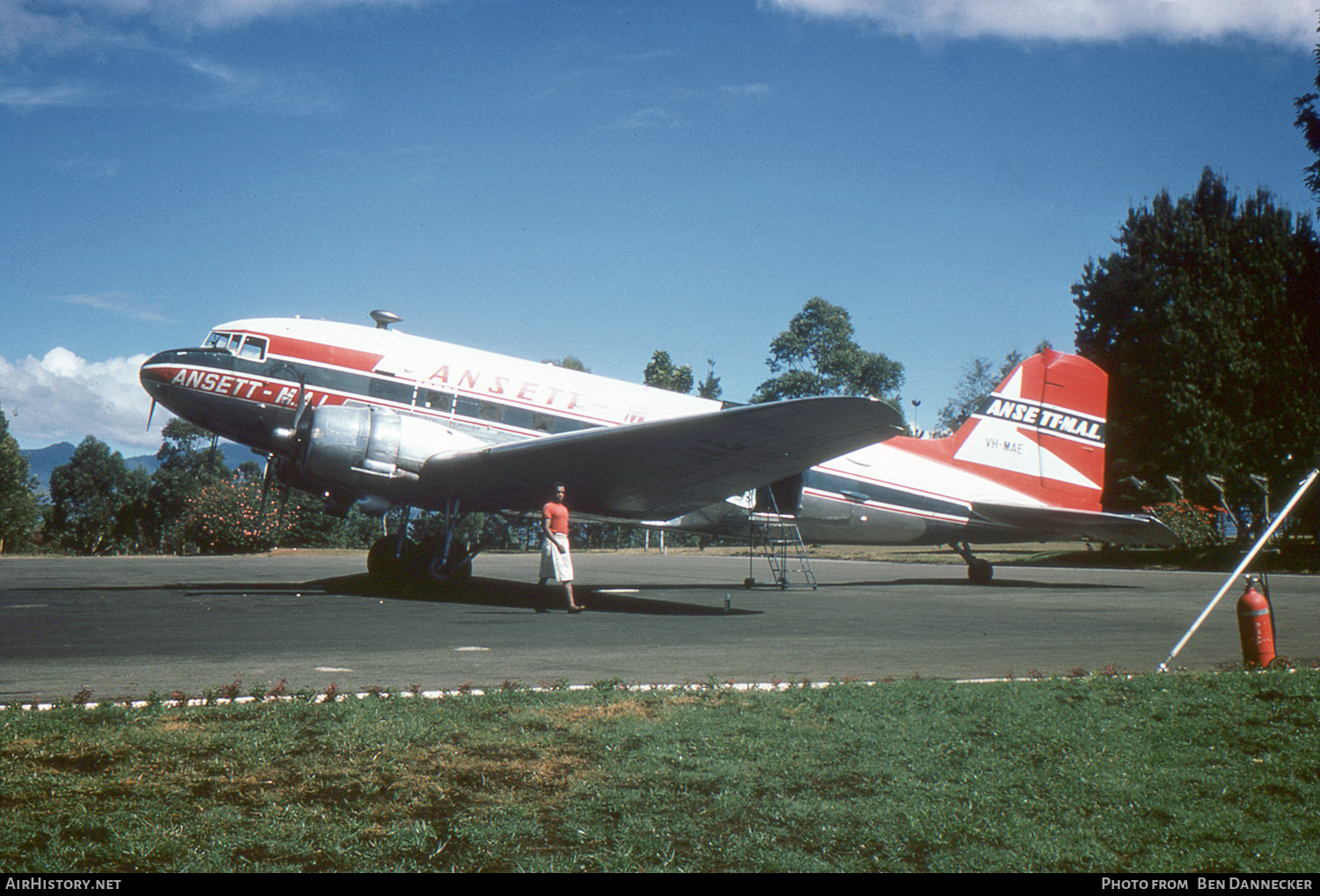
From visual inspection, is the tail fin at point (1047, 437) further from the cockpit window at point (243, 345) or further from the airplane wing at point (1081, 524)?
the cockpit window at point (243, 345)

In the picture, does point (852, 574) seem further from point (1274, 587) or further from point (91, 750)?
point (91, 750)

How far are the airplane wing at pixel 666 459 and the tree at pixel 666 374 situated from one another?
49.7 meters

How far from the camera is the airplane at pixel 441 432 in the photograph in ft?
39.9

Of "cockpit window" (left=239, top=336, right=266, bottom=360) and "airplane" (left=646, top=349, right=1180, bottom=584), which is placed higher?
"cockpit window" (left=239, top=336, right=266, bottom=360)

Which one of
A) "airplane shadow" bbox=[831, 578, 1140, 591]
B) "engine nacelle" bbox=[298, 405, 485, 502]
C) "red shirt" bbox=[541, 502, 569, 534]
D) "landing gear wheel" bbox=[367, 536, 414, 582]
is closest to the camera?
"red shirt" bbox=[541, 502, 569, 534]

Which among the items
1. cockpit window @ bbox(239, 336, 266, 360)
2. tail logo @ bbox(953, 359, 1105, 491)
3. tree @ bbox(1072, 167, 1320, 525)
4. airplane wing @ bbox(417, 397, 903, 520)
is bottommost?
airplane wing @ bbox(417, 397, 903, 520)

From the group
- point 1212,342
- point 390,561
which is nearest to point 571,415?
point 390,561

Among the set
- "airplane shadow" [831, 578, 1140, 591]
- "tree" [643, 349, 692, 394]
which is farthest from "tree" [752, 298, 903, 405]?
"airplane shadow" [831, 578, 1140, 591]

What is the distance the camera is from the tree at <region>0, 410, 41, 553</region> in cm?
4550

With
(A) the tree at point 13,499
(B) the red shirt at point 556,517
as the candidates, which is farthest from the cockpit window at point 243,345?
(A) the tree at point 13,499

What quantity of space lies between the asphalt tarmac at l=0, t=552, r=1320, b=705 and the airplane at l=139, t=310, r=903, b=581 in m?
1.70

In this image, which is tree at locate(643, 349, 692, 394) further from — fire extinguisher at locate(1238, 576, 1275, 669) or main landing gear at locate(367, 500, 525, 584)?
fire extinguisher at locate(1238, 576, 1275, 669)

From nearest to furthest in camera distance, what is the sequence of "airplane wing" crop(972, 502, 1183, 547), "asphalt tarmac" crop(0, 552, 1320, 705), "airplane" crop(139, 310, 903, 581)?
"asphalt tarmac" crop(0, 552, 1320, 705) → "airplane" crop(139, 310, 903, 581) → "airplane wing" crop(972, 502, 1183, 547)

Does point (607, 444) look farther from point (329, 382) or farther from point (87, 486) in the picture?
point (87, 486)
